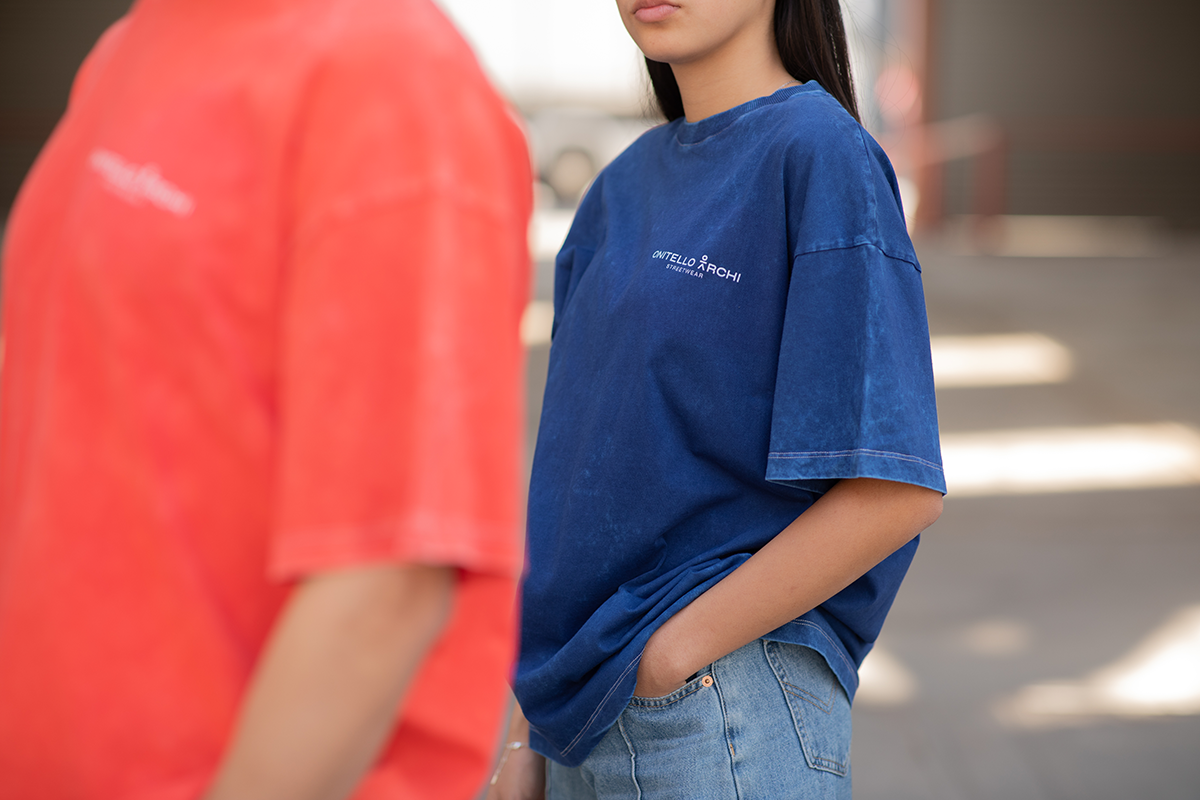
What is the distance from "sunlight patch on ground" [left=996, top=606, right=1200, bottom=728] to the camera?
275cm

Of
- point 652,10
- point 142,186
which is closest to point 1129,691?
point 652,10

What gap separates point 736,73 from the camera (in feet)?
3.79

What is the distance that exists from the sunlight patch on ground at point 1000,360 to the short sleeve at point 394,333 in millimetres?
5679

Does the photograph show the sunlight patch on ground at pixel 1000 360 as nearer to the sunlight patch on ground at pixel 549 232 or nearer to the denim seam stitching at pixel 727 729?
the sunlight patch on ground at pixel 549 232

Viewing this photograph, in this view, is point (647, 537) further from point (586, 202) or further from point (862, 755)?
point (862, 755)

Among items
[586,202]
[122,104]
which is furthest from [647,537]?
[122,104]

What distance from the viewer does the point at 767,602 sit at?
1.02m

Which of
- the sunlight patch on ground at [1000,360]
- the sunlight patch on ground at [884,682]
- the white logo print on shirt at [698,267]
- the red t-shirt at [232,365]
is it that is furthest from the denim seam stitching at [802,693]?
the sunlight patch on ground at [1000,360]

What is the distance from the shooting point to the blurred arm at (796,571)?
100cm

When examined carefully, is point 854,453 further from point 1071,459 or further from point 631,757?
point 1071,459

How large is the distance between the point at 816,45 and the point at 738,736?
774 millimetres

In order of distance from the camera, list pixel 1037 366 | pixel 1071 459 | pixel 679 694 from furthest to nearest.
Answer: pixel 1037 366 → pixel 1071 459 → pixel 679 694

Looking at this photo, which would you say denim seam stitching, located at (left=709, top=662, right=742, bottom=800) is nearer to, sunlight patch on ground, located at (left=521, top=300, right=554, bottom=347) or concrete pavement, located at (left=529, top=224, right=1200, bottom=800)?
concrete pavement, located at (left=529, top=224, right=1200, bottom=800)

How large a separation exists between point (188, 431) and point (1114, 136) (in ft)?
45.6
